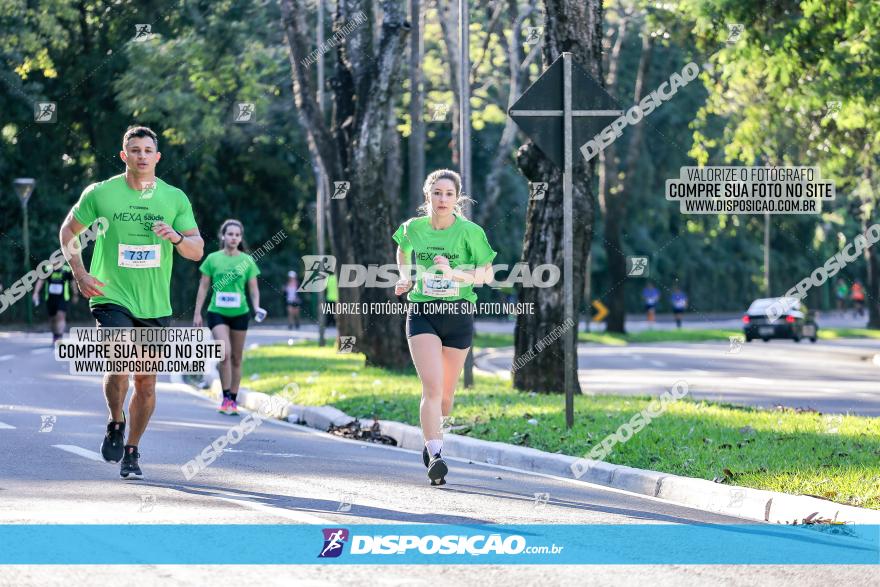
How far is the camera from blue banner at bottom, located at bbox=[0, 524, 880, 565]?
7172 millimetres

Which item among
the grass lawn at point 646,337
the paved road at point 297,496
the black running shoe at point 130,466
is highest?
the black running shoe at point 130,466

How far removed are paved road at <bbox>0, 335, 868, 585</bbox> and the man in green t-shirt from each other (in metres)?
0.78

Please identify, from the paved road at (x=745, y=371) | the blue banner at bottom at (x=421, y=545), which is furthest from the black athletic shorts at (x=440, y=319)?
the paved road at (x=745, y=371)

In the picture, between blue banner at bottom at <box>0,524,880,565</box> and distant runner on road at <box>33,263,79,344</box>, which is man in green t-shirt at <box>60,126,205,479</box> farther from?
distant runner on road at <box>33,263,79,344</box>

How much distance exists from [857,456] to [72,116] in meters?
35.4

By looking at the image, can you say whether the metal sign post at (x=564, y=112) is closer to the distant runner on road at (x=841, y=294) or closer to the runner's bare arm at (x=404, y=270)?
the runner's bare arm at (x=404, y=270)

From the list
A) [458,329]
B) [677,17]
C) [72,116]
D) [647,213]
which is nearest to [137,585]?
[458,329]

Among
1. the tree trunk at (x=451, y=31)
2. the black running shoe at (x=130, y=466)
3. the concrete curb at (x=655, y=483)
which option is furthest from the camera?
the tree trunk at (x=451, y=31)

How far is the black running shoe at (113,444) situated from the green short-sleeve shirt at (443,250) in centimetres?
212

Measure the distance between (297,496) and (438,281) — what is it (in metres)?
1.89

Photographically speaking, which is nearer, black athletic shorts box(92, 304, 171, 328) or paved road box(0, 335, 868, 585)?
paved road box(0, 335, 868, 585)

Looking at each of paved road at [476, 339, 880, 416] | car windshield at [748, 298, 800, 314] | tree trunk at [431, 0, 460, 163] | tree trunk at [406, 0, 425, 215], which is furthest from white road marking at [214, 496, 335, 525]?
car windshield at [748, 298, 800, 314]

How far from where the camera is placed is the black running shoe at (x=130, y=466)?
1005 cm

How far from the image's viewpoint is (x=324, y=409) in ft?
53.3
